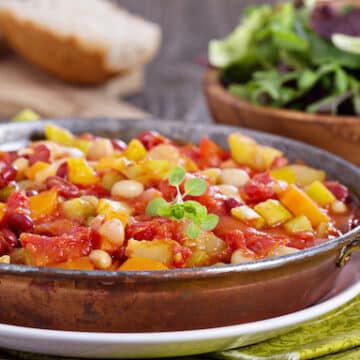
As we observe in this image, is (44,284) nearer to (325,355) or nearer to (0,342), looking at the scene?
(0,342)

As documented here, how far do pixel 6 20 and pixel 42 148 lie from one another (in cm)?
399

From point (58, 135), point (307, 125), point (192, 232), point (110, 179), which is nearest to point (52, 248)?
point (192, 232)

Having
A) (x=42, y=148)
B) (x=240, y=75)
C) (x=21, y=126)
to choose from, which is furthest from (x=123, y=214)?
(x=240, y=75)

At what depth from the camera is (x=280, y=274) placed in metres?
2.62

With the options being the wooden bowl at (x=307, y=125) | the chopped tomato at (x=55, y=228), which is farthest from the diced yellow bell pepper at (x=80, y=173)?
the wooden bowl at (x=307, y=125)

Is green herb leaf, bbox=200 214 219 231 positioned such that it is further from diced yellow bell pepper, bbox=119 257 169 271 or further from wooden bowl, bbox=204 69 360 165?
wooden bowl, bbox=204 69 360 165

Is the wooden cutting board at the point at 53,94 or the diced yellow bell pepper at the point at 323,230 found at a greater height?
the diced yellow bell pepper at the point at 323,230

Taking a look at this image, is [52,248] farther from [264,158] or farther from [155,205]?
[264,158]

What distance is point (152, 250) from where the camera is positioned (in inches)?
107

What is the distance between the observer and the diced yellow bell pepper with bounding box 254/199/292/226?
310 cm

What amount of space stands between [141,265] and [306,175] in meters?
1.28

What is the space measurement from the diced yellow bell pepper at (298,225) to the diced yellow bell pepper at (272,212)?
0.12 ft

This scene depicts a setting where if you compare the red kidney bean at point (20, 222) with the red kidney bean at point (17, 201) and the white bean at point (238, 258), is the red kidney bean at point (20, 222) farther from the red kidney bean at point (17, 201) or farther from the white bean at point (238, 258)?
the white bean at point (238, 258)

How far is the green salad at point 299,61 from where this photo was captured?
4.71 m
